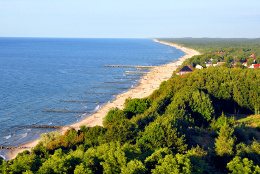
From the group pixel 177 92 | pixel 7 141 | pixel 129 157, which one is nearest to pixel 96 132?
pixel 129 157

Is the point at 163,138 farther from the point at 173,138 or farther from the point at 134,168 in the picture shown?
the point at 134,168

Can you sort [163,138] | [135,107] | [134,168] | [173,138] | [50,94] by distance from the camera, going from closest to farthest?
1. [134,168]
2. [173,138]
3. [163,138]
4. [135,107]
5. [50,94]

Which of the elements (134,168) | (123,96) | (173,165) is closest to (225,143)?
(173,165)

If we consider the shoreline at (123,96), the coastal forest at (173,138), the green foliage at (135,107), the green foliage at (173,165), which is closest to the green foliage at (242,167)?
the coastal forest at (173,138)

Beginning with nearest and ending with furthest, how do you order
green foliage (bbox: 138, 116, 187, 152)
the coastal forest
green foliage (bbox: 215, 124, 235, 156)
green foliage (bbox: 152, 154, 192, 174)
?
green foliage (bbox: 152, 154, 192, 174) < the coastal forest < green foliage (bbox: 215, 124, 235, 156) < green foliage (bbox: 138, 116, 187, 152)

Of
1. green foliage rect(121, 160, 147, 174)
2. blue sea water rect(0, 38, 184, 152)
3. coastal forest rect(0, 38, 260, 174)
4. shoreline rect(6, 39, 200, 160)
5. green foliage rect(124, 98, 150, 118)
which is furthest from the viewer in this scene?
blue sea water rect(0, 38, 184, 152)

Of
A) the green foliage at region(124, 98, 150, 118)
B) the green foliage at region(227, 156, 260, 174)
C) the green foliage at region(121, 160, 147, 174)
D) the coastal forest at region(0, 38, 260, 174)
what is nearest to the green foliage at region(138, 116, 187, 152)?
the coastal forest at region(0, 38, 260, 174)

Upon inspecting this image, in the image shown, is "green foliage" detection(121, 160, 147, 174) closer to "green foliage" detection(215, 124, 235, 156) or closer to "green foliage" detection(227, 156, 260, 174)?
"green foliage" detection(227, 156, 260, 174)

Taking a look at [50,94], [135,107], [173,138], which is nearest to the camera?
[173,138]

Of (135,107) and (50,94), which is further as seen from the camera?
(50,94)
